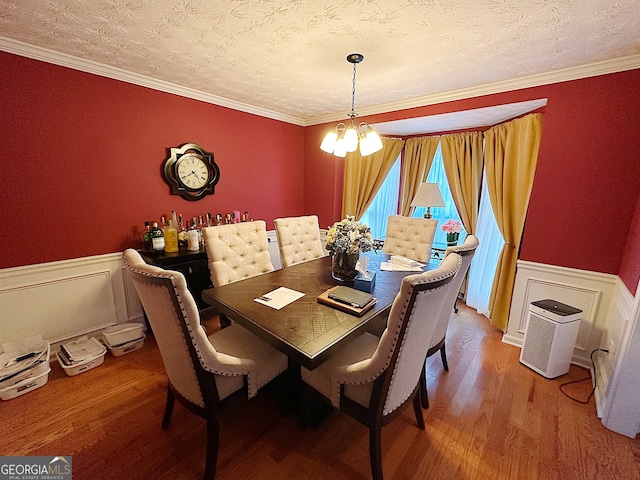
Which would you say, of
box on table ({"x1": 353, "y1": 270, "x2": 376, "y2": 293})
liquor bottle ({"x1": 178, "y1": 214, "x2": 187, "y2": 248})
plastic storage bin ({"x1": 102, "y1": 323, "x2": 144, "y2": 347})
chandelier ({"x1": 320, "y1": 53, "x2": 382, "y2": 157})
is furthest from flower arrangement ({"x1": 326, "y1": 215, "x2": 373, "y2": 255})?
plastic storage bin ({"x1": 102, "y1": 323, "x2": 144, "y2": 347})

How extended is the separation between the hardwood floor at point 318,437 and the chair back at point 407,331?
1.53ft

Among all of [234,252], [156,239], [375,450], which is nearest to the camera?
[375,450]

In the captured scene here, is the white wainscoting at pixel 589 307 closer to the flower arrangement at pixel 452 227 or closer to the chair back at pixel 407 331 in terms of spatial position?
the flower arrangement at pixel 452 227

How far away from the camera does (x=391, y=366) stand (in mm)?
1170

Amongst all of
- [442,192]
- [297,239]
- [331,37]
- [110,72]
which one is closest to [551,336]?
[442,192]

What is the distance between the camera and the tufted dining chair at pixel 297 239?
254 cm

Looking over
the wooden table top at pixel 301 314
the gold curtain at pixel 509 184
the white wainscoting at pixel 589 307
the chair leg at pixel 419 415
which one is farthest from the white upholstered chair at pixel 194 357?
the gold curtain at pixel 509 184

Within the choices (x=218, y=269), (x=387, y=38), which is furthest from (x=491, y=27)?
(x=218, y=269)

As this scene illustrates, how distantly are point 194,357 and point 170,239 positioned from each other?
1621 mm

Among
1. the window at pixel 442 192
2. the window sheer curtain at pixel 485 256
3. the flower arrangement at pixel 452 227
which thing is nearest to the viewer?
the window sheer curtain at pixel 485 256

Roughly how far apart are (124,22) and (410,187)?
3166 mm

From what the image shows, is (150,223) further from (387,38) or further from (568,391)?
(568,391)

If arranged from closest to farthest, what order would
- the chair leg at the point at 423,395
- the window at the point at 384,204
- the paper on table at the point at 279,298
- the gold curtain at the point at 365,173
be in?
the paper on table at the point at 279,298, the chair leg at the point at 423,395, the gold curtain at the point at 365,173, the window at the point at 384,204

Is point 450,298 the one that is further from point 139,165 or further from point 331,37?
point 139,165
